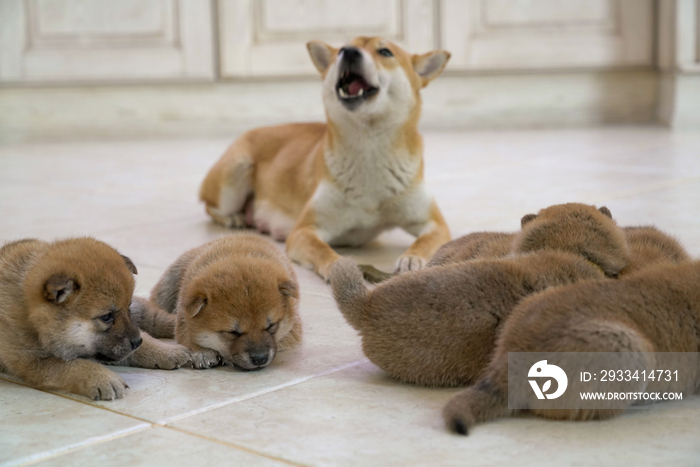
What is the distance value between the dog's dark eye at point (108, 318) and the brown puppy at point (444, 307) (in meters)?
0.50

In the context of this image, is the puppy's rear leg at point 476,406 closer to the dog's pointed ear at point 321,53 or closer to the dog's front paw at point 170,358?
the dog's front paw at point 170,358

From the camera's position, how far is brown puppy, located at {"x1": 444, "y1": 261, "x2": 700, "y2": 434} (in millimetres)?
1415

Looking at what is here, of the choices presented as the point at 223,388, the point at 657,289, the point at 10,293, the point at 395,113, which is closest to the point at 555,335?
the point at 657,289

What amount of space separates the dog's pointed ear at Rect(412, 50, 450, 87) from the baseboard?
3865 mm

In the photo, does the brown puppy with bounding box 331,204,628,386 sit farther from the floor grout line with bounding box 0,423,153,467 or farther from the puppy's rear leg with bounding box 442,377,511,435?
the floor grout line with bounding box 0,423,153,467

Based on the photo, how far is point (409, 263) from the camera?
287 cm

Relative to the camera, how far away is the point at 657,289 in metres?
1.54

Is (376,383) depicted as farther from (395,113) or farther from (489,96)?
(489,96)

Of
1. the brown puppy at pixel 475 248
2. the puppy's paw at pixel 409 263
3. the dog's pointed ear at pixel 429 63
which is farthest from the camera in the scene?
the dog's pointed ear at pixel 429 63

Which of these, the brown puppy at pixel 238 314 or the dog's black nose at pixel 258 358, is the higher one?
the brown puppy at pixel 238 314

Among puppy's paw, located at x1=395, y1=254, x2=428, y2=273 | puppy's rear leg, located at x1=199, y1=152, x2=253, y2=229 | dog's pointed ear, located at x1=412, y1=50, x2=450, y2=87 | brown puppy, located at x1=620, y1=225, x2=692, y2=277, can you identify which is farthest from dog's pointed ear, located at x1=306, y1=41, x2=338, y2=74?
brown puppy, located at x1=620, y1=225, x2=692, y2=277

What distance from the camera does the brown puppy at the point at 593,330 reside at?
55.7 inches

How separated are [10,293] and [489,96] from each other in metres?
6.10

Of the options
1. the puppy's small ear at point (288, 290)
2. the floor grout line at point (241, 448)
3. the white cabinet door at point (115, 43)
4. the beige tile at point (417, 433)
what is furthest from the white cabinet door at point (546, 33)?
the floor grout line at point (241, 448)
